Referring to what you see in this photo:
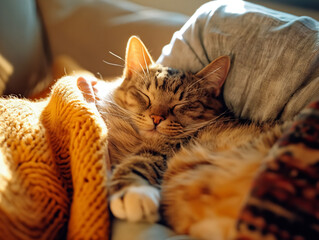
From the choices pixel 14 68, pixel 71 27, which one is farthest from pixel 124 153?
pixel 71 27

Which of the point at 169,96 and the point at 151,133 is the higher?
the point at 169,96

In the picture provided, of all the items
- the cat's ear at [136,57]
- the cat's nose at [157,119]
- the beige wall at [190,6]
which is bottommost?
the cat's nose at [157,119]

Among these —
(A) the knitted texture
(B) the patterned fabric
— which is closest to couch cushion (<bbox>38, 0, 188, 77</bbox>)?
(A) the knitted texture

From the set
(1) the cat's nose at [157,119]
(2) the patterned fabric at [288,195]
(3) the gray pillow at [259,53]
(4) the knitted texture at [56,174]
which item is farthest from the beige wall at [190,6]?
(2) the patterned fabric at [288,195]

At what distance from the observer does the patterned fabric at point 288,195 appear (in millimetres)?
444

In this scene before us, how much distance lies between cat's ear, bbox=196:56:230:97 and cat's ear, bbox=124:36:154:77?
0.25 meters

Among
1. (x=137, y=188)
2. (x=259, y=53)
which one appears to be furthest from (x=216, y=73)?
(x=137, y=188)

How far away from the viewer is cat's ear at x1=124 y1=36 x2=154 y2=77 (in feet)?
3.72

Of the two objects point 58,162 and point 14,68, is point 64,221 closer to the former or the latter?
point 58,162

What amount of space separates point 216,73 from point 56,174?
70 cm

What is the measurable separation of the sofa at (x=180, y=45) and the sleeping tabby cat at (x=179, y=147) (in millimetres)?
62

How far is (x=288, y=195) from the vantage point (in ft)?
1.52

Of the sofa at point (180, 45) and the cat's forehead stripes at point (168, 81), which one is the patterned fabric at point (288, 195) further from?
the cat's forehead stripes at point (168, 81)

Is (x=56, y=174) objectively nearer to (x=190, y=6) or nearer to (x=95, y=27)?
(x=95, y=27)
